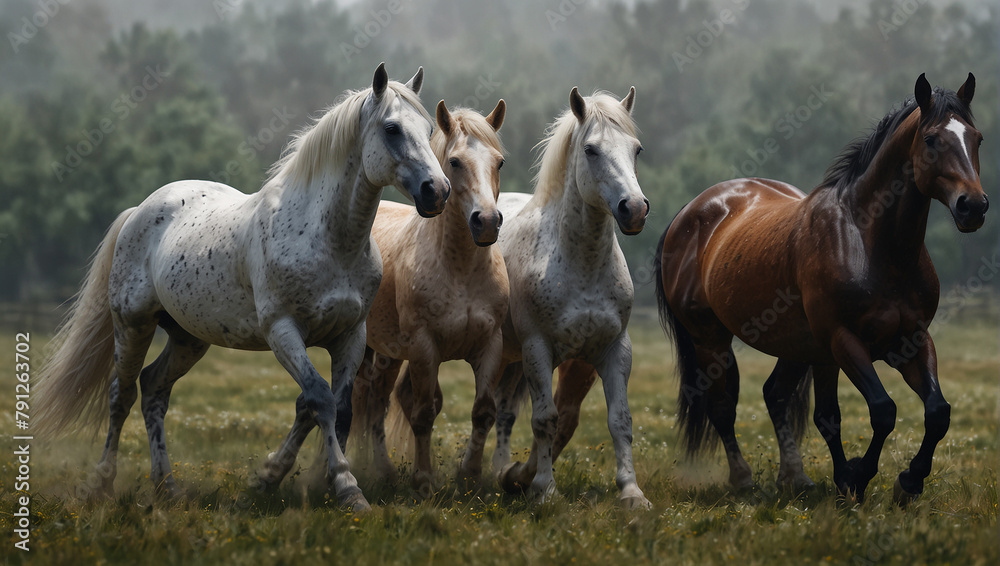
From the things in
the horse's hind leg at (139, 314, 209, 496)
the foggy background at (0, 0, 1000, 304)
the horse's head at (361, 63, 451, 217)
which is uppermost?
the foggy background at (0, 0, 1000, 304)

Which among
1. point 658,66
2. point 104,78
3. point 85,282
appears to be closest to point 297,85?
point 104,78

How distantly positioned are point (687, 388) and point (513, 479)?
238cm

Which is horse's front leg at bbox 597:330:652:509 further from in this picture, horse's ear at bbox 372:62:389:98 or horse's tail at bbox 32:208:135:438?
horse's tail at bbox 32:208:135:438

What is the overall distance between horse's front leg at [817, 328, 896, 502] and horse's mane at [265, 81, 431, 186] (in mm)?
3146

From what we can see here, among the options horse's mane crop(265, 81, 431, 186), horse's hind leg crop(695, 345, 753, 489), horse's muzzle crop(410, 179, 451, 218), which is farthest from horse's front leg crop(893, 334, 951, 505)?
horse's mane crop(265, 81, 431, 186)

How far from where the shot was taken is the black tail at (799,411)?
7781mm

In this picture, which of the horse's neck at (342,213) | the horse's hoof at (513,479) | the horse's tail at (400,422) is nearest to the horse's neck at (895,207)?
the horse's hoof at (513,479)

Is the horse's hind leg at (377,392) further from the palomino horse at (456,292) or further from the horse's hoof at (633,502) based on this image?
the horse's hoof at (633,502)

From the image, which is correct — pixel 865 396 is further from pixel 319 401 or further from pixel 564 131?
pixel 319 401

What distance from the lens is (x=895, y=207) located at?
234 inches

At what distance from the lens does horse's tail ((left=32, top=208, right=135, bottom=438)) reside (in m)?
7.23

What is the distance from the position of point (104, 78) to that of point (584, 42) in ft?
158

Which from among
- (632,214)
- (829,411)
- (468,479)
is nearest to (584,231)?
(632,214)

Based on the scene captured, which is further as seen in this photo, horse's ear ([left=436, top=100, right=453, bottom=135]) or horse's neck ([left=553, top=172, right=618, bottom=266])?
horse's ear ([left=436, top=100, right=453, bottom=135])
